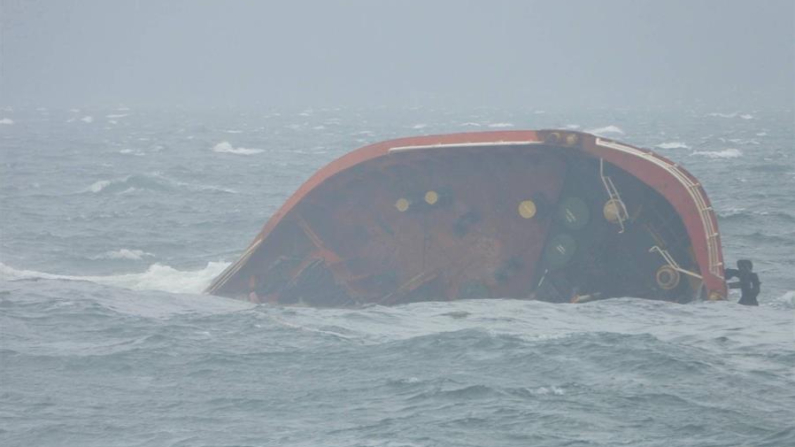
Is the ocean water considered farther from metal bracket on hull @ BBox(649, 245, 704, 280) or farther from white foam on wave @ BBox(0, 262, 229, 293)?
metal bracket on hull @ BBox(649, 245, 704, 280)

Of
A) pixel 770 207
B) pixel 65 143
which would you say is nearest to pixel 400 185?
pixel 770 207

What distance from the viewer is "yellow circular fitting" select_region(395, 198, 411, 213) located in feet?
74.5

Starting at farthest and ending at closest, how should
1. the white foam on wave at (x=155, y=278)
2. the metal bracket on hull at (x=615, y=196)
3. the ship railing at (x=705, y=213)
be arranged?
the white foam on wave at (x=155, y=278), the metal bracket on hull at (x=615, y=196), the ship railing at (x=705, y=213)

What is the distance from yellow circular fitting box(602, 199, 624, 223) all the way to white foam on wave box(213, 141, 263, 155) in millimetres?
43591

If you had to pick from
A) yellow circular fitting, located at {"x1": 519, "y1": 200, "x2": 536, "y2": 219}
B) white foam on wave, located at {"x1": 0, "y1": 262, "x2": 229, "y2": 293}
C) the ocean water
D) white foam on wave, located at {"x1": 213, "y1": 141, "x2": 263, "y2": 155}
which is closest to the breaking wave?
the ocean water

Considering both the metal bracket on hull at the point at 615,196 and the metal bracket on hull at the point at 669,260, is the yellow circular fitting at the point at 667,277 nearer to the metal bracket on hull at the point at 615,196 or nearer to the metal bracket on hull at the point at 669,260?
the metal bracket on hull at the point at 669,260

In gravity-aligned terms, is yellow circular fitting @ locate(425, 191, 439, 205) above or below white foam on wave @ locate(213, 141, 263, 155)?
above

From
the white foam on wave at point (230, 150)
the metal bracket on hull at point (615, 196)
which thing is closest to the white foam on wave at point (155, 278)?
the metal bracket on hull at point (615, 196)

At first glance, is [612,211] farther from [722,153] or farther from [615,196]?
[722,153]

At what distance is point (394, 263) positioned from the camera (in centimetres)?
2291

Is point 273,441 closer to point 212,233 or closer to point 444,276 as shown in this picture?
point 444,276

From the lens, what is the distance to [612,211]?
21125mm

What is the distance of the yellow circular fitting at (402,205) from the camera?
2272 centimetres

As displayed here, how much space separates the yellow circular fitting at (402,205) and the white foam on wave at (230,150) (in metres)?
41.3
